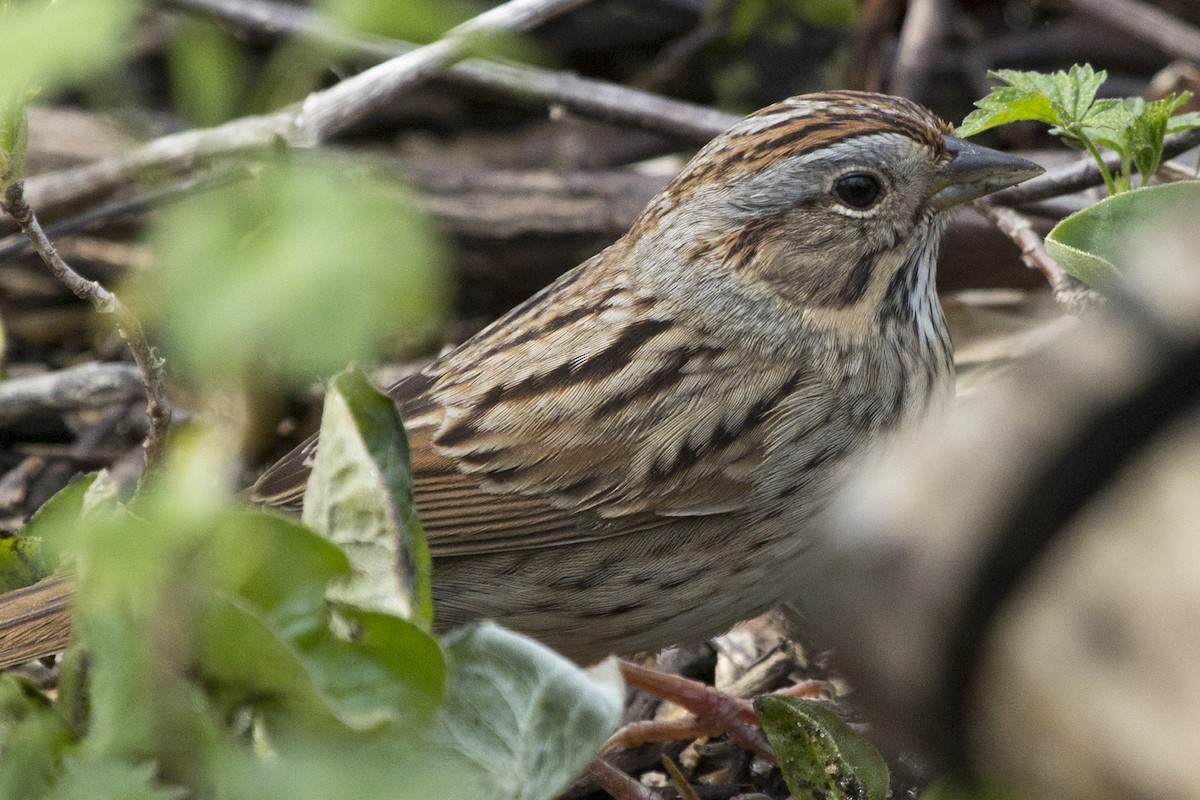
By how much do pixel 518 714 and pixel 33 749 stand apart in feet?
2.10

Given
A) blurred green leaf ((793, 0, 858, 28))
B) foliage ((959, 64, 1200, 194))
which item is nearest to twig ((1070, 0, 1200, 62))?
blurred green leaf ((793, 0, 858, 28))

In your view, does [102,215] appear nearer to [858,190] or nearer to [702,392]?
[702,392]

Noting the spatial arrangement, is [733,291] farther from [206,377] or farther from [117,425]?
[206,377]

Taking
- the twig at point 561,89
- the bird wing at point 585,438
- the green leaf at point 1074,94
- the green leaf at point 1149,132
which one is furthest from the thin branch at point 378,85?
the green leaf at point 1149,132

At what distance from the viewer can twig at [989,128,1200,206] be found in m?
3.48

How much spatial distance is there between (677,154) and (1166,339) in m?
3.66

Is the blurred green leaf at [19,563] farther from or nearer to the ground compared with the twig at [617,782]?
farther from the ground

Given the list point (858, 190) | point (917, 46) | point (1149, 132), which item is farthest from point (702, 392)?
point (917, 46)

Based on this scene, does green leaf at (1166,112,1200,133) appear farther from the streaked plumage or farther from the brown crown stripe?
the brown crown stripe

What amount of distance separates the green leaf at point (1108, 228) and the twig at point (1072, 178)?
74 cm

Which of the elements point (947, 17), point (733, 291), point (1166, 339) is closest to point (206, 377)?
point (1166, 339)

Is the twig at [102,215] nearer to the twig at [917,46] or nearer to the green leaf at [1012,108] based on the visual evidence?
the green leaf at [1012,108]

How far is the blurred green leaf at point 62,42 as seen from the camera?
122cm

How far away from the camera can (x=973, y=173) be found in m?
3.22
